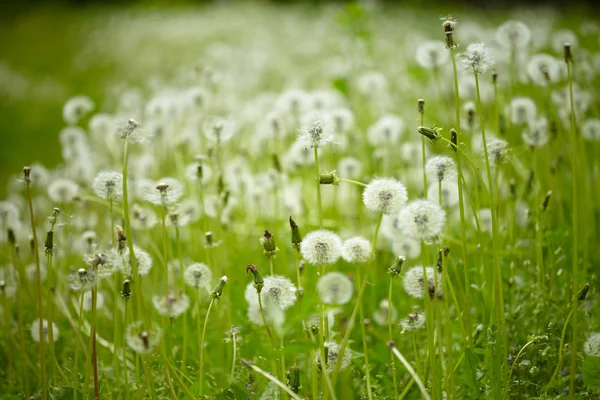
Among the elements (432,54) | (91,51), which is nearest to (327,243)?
(432,54)

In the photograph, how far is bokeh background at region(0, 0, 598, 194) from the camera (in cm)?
418

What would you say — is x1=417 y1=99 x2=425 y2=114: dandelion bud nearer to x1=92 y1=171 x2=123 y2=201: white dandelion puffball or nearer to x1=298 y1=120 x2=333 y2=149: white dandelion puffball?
x1=298 y1=120 x2=333 y2=149: white dandelion puffball

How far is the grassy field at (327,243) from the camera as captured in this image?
102cm

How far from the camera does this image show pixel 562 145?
1882 millimetres

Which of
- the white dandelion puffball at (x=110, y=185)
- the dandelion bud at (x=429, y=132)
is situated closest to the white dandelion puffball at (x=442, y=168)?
the dandelion bud at (x=429, y=132)

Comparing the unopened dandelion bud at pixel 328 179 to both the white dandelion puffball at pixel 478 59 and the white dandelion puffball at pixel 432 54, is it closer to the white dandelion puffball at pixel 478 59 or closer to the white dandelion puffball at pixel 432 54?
the white dandelion puffball at pixel 478 59

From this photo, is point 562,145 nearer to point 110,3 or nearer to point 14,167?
point 14,167

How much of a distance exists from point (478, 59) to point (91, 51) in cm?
664

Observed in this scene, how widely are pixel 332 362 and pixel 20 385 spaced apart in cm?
76

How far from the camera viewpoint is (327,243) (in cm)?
104

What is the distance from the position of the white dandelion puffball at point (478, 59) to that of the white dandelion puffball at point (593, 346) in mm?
536

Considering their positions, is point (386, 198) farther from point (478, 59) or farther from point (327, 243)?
point (478, 59)

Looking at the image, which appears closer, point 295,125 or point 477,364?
point 477,364

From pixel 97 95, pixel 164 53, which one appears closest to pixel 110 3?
pixel 164 53
